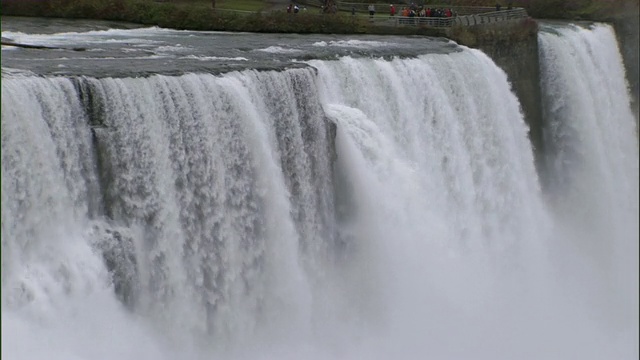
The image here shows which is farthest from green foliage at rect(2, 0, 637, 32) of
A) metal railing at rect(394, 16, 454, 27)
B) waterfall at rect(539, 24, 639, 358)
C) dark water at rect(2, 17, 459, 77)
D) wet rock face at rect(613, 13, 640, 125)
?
wet rock face at rect(613, 13, 640, 125)

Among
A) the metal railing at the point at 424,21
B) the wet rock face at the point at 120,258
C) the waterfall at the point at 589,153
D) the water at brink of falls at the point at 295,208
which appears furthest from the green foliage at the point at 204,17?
the wet rock face at the point at 120,258

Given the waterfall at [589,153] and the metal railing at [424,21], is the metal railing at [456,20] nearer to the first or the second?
the metal railing at [424,21]

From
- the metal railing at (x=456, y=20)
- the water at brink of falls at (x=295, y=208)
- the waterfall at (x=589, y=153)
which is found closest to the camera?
the water at brink of falls at (x=295, y=208)

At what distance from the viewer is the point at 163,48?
21.4 m

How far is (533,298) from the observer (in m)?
21.3

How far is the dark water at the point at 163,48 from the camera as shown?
16.3 meters

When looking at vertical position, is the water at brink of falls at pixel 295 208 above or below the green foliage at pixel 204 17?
below

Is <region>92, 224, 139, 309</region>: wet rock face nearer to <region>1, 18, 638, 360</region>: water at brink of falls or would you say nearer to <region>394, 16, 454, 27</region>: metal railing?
<region>1, 18, 638, 360</region>: water at brink of falls

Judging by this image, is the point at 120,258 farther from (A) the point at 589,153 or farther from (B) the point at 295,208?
(A) the point at 589,153

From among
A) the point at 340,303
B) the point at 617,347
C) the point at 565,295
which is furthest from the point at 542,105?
the point at 340,303

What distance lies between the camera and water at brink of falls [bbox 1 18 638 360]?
1245cm

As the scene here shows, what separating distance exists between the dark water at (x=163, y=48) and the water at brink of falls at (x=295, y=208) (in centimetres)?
12

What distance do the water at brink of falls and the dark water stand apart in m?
0.12

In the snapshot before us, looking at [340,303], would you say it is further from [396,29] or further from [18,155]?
[396,29]
